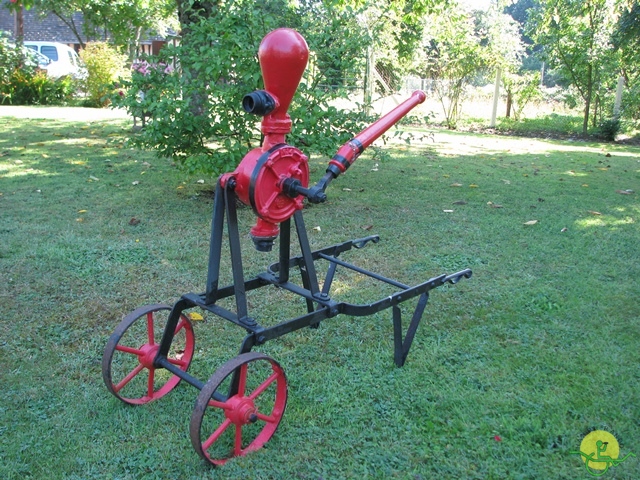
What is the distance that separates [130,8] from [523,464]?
12.5 metres

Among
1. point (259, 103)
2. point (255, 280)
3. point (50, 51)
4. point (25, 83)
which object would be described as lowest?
point (255, 280)

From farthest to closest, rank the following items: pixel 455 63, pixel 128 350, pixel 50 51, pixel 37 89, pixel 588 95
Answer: pixel 50 51, pixel 37 89, pixel 455 63, pixel 588 95, pixel 128 350

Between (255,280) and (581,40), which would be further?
(581,40)

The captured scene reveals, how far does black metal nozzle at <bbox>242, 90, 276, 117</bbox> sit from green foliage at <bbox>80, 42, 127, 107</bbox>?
47.4 feet

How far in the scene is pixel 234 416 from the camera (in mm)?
2295

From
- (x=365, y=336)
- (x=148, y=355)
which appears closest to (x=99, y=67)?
(x=365, y=336)

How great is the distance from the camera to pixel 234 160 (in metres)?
4.88

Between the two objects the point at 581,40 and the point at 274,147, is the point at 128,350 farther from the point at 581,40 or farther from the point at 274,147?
the point at 581,40

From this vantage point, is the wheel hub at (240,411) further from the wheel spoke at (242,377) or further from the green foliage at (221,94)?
the green foliage at (221,94)

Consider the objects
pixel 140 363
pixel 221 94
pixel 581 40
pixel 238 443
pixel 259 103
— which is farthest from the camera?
pixel 581 40

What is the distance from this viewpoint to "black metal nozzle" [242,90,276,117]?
7.30 feet

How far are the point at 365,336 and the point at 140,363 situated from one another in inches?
49.8

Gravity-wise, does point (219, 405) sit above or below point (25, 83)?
below
